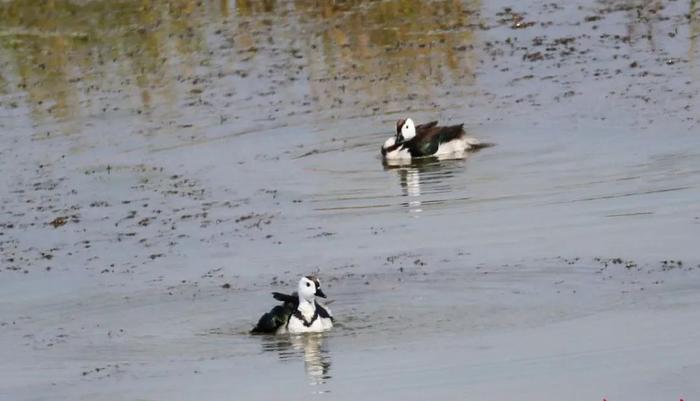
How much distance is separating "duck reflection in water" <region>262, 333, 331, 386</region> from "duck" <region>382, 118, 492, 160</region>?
866 cm

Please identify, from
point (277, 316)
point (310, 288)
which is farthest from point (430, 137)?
point (277, 316)

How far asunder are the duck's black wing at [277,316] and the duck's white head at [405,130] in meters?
8.91

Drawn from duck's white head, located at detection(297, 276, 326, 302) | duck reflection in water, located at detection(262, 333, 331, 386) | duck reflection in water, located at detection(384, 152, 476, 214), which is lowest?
duck reflection in water, located at detection(262, 333, 331, 386)

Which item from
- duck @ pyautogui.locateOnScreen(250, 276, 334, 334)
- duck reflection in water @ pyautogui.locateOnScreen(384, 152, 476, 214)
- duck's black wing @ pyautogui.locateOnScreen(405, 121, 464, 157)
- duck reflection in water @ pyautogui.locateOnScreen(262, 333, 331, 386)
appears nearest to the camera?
duck reflection in water @ pyautogui.locateOnScreen(262, 333, 331, 386)

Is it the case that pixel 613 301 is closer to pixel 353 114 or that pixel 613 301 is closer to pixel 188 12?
pixel 353 114

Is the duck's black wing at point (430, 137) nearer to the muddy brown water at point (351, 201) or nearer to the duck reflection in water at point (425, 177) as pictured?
the duck reflection in water at point (425, 177)

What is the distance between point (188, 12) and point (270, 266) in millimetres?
19556

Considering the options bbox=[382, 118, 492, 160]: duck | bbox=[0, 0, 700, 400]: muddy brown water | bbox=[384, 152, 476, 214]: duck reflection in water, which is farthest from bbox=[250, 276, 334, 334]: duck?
bbox=[382, 118, 492, 160]: duck

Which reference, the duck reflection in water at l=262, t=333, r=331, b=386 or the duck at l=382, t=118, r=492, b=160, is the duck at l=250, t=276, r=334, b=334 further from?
the duck at l=382, t=118, r=492, b=160

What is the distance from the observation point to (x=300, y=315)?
1953 centimetres

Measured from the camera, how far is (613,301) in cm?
1891

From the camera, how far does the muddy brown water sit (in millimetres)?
17797

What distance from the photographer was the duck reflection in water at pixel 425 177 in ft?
81.4

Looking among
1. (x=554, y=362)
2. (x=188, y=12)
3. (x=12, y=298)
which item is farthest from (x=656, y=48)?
(x=554, y=362)
